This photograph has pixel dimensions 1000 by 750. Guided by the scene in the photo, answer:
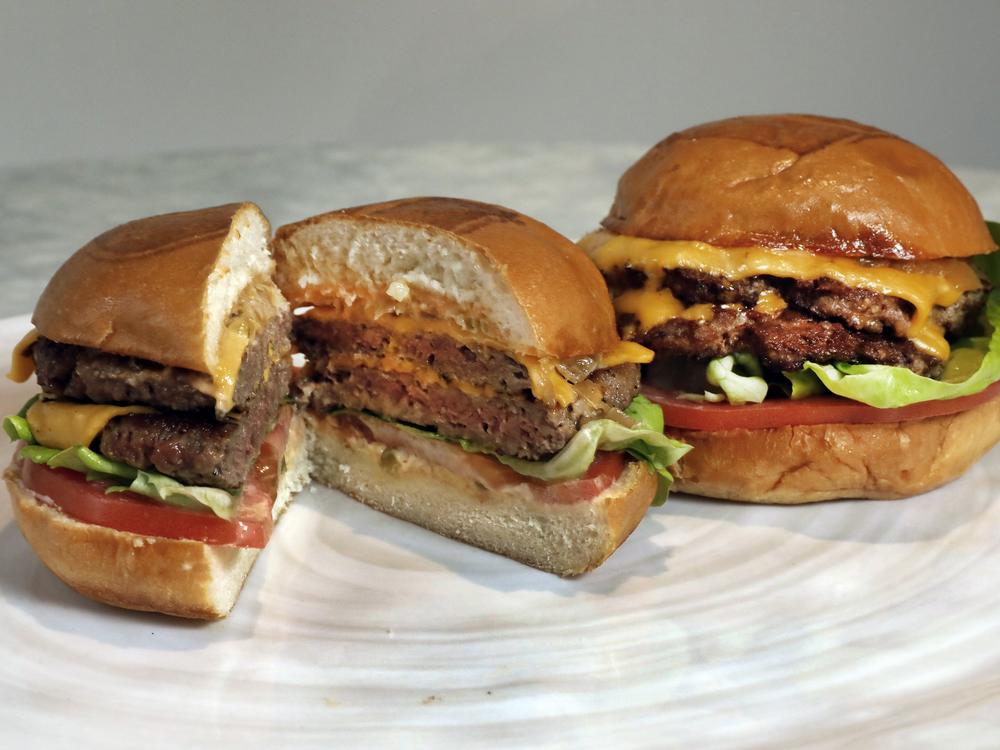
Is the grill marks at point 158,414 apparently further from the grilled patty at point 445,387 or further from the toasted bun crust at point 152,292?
the grilled patty at point 445,387

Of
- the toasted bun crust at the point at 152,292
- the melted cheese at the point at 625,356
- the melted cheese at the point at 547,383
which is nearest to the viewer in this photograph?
the toasted bun crust at the point at 152,292

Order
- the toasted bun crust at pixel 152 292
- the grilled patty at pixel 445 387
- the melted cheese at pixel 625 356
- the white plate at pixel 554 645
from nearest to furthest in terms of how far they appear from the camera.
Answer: the white plate at pixel 554 645, the toasted bun crust at pixel 152 292, the grilled patty at pixel 445 387, the melted cheese at pixel 625 356

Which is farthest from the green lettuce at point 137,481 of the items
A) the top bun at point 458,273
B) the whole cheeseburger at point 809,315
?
the whole cheeseburger at point 809,315

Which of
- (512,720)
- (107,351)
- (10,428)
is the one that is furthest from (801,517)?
(10,428)

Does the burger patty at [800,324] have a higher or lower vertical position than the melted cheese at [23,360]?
higher

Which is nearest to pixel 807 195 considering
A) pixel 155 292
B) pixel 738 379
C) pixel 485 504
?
pixel 738 379

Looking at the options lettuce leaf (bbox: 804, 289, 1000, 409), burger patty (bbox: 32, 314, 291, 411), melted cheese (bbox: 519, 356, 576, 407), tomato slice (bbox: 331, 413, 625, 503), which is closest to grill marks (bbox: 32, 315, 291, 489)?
burger patty (bbox: 32, 314, 291, 411)
